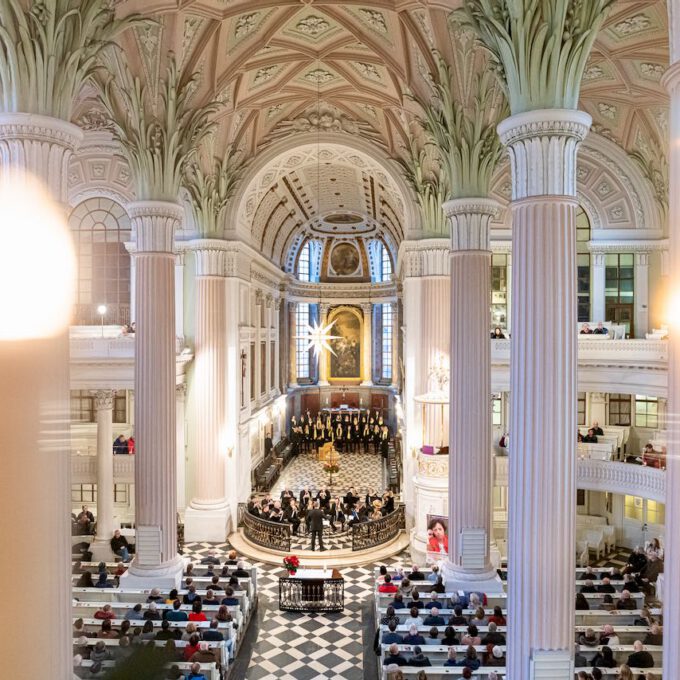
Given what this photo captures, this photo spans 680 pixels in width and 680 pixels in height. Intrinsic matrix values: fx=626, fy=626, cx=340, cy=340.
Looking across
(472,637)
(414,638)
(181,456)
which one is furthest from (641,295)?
(181,456)

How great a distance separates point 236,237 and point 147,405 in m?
8.26

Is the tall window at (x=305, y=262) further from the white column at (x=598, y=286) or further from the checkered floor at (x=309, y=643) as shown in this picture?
the checkered floor at (x=309, y=643)

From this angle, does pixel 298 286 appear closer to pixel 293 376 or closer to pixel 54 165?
pixel 293 376

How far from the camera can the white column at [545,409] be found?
691 centimetres

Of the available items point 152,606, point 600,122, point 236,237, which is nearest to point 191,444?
point 236,237

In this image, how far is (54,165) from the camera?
23.2ft

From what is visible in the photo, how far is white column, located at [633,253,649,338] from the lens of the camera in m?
17.9

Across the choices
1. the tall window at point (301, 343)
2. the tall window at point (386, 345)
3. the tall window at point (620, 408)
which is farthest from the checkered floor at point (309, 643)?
the tall window at point (386, 345)

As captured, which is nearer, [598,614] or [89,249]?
[598,614]

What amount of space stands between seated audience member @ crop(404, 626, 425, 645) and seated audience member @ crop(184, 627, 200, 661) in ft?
10.8

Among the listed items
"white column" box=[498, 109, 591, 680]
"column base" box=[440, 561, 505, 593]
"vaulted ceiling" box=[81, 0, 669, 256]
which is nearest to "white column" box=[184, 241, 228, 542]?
"vaulted ceiling" box=[81, 0, 669, 256]

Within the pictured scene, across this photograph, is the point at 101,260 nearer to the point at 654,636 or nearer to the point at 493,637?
the point at 493,637

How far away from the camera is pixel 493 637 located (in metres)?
9.64

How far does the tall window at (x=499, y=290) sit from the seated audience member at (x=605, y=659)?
1077cm
